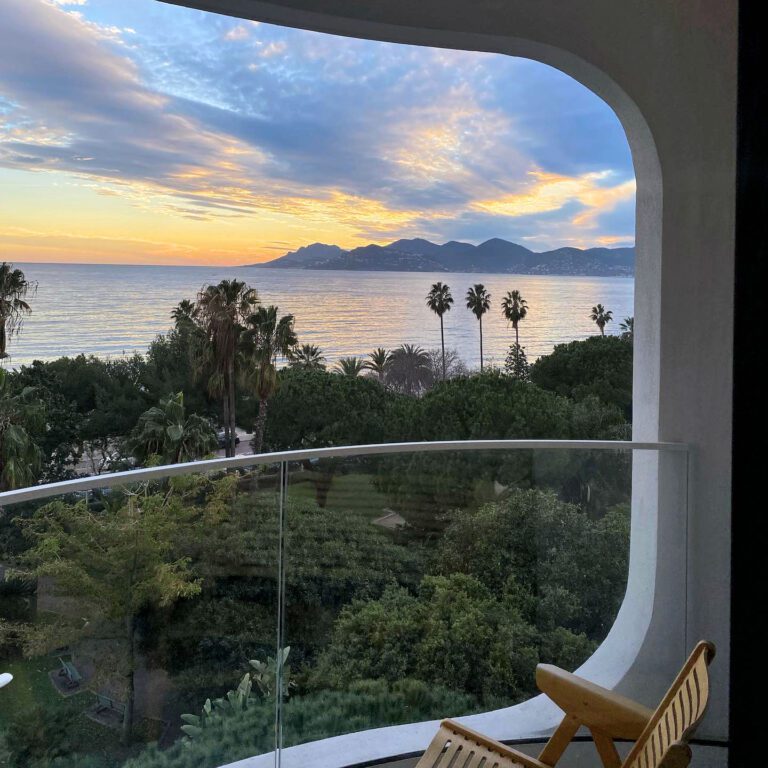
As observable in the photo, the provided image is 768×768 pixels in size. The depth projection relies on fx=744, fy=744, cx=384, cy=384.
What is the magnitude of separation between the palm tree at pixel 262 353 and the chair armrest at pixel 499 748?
2118 cm

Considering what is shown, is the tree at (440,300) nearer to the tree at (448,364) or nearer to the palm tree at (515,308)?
the tree at (448,364)

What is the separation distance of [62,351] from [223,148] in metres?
10.9

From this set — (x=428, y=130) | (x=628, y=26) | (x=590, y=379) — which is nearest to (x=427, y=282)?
(x=428, y=130)

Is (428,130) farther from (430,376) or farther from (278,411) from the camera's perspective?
(278,411)

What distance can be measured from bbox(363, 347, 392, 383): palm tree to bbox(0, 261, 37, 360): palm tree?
11.4m

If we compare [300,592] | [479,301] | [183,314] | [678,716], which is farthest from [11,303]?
[678,716]

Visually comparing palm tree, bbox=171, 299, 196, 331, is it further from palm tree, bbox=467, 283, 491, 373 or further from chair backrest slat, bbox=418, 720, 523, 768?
chair backrest slat, bbox=418, 720, 523, 768

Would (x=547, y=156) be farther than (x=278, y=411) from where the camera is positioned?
Yes

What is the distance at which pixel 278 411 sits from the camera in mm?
23219

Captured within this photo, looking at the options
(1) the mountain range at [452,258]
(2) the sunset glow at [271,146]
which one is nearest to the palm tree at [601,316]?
(1) the mountain range at [452,258]

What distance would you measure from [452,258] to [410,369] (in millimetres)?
4568

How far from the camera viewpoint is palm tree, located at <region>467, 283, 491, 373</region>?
26109 millimetres

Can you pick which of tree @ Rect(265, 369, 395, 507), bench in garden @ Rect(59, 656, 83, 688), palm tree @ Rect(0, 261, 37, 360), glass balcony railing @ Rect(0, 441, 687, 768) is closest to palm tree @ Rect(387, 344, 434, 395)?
tree @ Rect(265, 369, 395, 507)

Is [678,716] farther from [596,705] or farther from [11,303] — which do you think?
[11,303]
